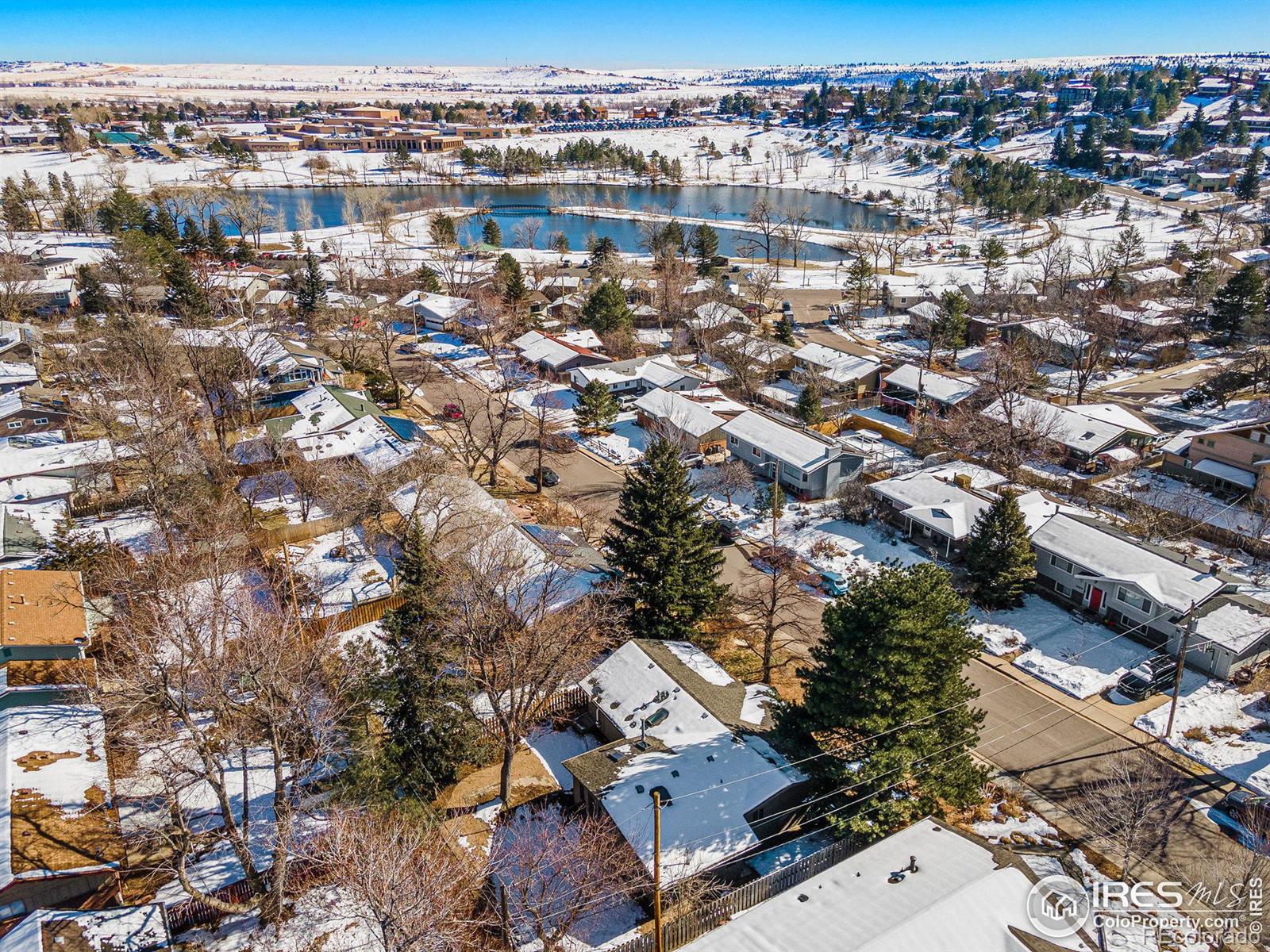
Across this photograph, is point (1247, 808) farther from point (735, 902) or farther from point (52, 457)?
point (52, 457)

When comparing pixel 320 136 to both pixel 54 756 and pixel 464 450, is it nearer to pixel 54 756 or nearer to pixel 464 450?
pixel 464 450

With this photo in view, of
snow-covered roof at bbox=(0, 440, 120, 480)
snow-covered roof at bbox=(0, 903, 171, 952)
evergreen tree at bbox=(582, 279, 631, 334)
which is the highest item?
evergreen tree at bbox=(582, 279, 631, 334)

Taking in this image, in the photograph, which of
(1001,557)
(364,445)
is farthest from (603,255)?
(1001,557)

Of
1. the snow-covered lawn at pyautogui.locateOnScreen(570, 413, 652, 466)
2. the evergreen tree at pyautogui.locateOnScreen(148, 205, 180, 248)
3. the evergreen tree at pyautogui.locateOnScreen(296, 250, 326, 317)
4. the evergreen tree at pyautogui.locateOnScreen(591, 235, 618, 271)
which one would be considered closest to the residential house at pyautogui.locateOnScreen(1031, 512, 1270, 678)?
the snow-covered lawn at pyautogui.locateOnScreen(570, 413, 652, 466)

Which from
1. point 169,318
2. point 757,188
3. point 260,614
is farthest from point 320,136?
point 260,614

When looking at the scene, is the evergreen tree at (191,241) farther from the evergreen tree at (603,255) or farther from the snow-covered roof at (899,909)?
the snow-covered roof at (899,909)

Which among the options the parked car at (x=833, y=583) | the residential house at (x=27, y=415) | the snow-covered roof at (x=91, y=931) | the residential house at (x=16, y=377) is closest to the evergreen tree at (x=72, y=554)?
the residential house at (x=27, y=415)

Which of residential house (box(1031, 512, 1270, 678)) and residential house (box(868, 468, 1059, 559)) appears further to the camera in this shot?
residential house (box(868, 468, 1059, 559))

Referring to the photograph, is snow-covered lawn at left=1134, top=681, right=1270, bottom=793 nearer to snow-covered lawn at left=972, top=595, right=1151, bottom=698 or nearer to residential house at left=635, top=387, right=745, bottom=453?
snow-covered lawn at left=972, top=595, right=1151, bottom=698
